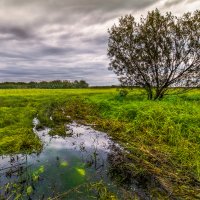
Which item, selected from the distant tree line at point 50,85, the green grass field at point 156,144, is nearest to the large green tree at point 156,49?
the green grass field at point 156,144

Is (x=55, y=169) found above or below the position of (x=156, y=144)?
below

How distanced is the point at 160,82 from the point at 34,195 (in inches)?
686

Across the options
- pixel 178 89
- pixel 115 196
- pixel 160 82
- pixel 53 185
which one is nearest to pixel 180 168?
pixel 115 196

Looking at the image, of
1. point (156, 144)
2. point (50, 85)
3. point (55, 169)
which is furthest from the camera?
point (50, 85)

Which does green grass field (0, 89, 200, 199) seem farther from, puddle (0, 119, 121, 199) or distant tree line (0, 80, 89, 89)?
distant tree line (0, 80, 89, 89)

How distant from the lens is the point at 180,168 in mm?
6273

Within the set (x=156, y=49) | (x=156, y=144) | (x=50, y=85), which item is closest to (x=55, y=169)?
(x=156, y=144)

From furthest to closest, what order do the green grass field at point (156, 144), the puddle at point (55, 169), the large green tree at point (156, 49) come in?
the large green tree at point (156, 49) → the green grass field at point (156, 144) → the puddle at point (55, 169)

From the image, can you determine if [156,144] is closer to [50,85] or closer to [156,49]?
[156,49]

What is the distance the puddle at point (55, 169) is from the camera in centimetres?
532

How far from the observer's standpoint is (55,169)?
21.7ft

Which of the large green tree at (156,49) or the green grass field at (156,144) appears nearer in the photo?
the green grass field at (156,144)

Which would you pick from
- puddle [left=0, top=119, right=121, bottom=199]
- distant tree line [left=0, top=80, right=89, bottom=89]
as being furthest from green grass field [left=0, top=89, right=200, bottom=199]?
distant tree line [left=0, top=80, right=89, bottom=89]

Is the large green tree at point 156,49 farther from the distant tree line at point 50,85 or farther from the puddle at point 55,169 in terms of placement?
the distant tree line at point 50,85
